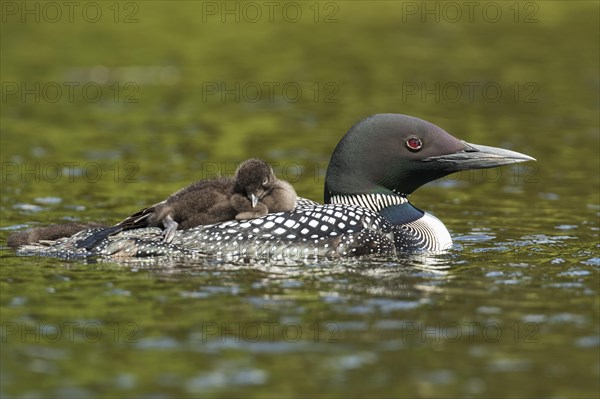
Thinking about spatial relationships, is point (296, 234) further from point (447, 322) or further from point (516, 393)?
point (516, 393)

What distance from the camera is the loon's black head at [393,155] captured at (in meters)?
8.38

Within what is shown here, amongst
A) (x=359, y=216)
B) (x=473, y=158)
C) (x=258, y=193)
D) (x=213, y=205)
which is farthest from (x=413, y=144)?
(x=213, y=205)

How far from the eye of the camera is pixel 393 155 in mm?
8406

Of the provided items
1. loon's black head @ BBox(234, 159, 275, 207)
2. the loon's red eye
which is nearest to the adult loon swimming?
the loon's red eye

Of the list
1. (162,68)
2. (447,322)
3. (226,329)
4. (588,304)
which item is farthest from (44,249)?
(162,68)

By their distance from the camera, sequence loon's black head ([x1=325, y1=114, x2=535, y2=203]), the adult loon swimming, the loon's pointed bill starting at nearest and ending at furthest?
the adult loon swimming
loon's black head ([x1=325, y1=114, x2=535, y2=203])
the loon's pointed bill

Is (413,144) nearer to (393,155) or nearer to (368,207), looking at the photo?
(393,155)

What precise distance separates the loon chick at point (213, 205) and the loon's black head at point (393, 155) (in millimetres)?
528

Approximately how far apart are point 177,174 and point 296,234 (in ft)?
12.6

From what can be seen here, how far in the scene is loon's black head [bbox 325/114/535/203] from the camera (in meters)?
8.38

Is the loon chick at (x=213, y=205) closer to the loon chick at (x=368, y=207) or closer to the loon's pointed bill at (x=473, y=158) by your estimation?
the loon chick at (x=368, y=207)

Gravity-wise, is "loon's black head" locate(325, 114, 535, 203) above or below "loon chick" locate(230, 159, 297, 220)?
above

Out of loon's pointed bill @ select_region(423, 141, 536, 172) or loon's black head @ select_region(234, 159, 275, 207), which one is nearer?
loon's black head @ select_region(234, 159, 275, 207)

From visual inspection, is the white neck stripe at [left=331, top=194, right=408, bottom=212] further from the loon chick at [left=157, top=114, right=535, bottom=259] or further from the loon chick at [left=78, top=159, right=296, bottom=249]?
the loon chick at [left=78, top=159, right=296, bottom=249]
